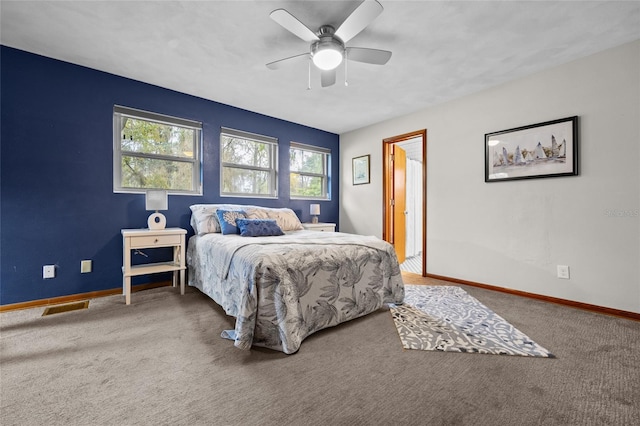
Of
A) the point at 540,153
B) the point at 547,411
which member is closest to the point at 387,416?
the point at 547,411

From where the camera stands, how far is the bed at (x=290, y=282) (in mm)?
1818

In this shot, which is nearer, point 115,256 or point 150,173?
point 115,256

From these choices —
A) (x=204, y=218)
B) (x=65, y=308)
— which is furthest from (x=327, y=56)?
(x=65, y=308)

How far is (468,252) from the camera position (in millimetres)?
3520

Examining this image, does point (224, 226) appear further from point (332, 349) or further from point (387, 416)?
point (387, 416)

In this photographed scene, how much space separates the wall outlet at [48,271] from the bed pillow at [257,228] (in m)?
1.83

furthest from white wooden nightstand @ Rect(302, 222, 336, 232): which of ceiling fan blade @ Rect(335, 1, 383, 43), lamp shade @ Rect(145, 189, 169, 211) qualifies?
ceiling fan blade @ Rect(335, 1, 383, 43)

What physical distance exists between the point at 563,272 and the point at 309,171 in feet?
12.4

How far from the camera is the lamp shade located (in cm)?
294

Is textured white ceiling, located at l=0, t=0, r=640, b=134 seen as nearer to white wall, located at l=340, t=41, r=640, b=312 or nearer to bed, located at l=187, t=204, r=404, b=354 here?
white wall, located at l=340, t=41, r=640, b=312

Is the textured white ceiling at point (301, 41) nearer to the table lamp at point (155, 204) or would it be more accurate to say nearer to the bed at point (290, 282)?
the table lamp at point (155, 204)

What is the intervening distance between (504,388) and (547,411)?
0.19 m

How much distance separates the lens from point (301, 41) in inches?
96.8

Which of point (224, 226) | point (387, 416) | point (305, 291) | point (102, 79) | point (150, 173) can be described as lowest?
point (387, 416)
